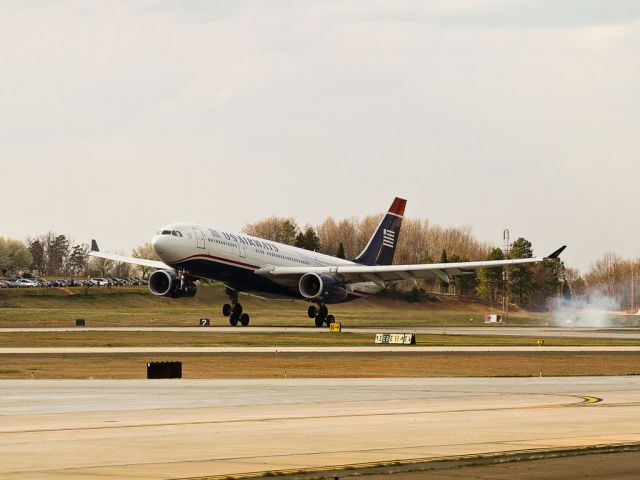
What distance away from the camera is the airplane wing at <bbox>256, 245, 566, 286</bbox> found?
87.1 m

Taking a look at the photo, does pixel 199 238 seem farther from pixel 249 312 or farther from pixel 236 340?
pixel 249 312

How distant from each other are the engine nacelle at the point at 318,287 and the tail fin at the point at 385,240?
1229 cm

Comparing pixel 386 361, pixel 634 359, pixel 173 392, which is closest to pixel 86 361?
pixel 386 361

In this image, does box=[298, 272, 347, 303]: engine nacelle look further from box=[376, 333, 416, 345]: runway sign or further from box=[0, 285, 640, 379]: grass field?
box=[376, 333, 416, 345]: runway sign

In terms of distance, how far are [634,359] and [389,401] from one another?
2664cm

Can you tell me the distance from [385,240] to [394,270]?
12.1m

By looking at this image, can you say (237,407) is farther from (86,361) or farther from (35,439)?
(86,361)

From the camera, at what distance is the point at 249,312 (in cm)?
11625

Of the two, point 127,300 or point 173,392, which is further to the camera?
point 127,300

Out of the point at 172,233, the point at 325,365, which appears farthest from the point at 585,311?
the point at 325,365

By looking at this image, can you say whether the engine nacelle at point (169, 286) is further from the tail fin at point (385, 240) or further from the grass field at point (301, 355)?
the tail fin at point (385, 240)

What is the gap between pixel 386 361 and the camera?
48.0m

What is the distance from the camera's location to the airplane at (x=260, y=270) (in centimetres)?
7944

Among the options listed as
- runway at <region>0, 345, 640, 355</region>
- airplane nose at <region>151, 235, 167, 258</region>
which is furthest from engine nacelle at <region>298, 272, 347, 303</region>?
runway at <region>0, 345, 640, 355</region>
